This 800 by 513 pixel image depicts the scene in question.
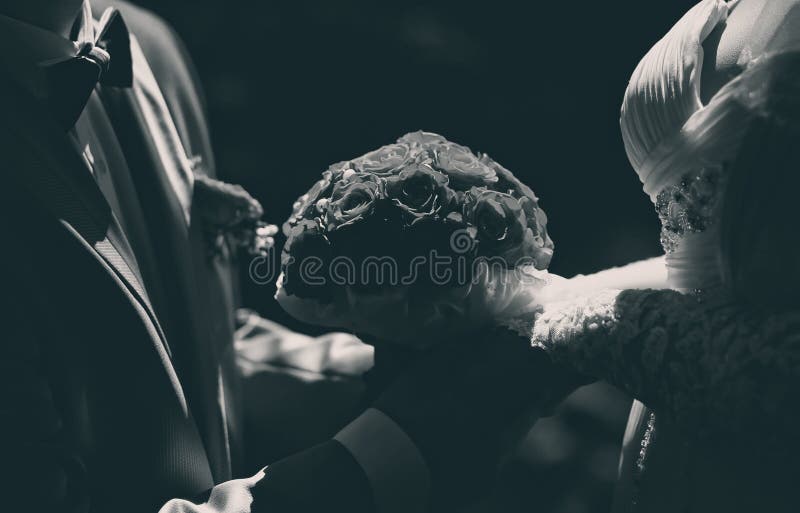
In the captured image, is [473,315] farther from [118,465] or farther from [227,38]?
[227,38]

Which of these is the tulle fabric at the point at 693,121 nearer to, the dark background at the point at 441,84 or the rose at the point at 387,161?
the rose at the point at 387,161

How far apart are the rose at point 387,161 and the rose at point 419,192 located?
0.03 metres

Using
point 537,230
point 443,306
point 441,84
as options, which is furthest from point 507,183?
point 441,84

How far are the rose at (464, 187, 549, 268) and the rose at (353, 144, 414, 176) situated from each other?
3.7 inches

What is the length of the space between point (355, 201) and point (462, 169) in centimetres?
14

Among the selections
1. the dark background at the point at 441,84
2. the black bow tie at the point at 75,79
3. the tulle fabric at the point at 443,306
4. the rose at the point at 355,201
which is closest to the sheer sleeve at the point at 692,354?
the tulle fabric at the point at 443,306

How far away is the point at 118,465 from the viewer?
3.19ft

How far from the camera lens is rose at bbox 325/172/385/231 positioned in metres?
0.94

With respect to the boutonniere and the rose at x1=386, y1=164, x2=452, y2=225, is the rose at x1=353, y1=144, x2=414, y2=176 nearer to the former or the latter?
the rose at x1=386, y1=164, x2=452, y2=225

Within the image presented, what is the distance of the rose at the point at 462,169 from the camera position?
98cm

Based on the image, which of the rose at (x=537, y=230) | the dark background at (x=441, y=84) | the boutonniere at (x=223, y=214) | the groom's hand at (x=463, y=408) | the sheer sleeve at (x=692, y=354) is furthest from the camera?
the dark background at (x=441, y=84)

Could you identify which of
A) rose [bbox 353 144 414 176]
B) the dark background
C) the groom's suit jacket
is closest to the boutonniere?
the groom's suit jacket

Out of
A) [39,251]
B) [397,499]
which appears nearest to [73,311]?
[39,251]

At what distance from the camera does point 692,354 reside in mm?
756
